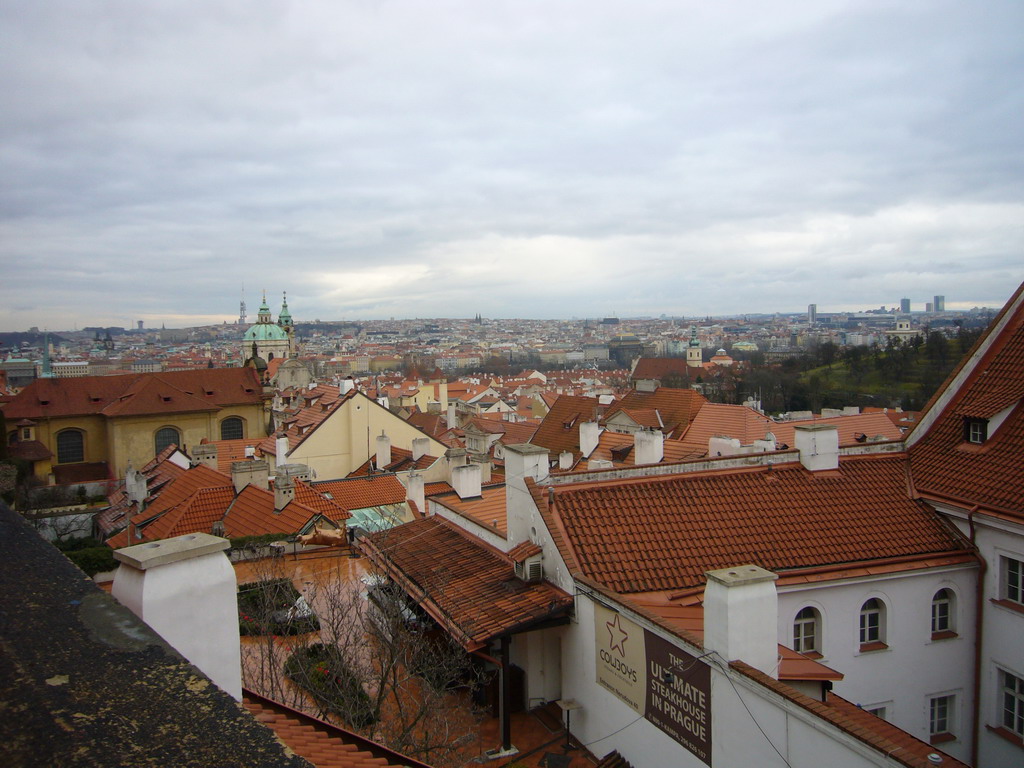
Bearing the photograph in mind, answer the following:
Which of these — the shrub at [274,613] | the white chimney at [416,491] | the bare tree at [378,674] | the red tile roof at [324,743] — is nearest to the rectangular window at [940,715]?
the bare tree at [378,674]

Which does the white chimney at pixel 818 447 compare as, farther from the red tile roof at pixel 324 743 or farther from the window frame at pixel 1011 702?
the red tile roof at pixel 324 743

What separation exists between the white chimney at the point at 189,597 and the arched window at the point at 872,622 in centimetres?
1068

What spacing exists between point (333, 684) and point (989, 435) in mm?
12424

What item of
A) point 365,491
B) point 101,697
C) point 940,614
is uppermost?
point 101,697

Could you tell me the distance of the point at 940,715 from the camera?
12.6 metres

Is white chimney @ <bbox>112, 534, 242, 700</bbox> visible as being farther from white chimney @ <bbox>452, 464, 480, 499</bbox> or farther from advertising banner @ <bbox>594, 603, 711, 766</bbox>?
white chimney @ <bbox>452, 464, 480, 499</bbox>

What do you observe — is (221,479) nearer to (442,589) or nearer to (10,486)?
(10,486)

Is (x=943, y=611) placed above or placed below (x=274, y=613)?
below

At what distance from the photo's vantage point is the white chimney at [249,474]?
937 inches

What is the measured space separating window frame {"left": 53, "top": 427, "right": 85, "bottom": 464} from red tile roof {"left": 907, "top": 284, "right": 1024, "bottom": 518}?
50.9 meters

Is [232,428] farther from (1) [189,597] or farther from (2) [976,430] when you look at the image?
(1) [189,597]

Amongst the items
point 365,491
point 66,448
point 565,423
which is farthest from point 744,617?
point 66,448

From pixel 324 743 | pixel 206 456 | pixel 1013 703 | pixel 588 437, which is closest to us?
pixel 324 743

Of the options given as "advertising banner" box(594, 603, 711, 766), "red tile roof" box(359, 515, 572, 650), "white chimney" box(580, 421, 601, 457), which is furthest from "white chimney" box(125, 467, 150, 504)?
"advertising banner" box(594, 603, 711, 766)
